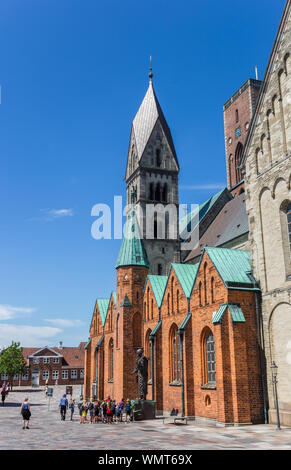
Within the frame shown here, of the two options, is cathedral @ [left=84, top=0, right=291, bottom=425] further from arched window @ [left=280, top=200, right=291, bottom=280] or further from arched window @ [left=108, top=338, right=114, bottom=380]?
arched window @ [left=108, top=338, right=114, bottom=380]

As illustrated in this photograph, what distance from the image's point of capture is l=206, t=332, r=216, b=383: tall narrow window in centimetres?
2541

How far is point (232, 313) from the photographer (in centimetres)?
2338

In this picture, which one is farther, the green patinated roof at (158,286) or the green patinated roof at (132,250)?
the green patinated roof at (132,250)

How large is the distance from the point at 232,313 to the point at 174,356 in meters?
8.84

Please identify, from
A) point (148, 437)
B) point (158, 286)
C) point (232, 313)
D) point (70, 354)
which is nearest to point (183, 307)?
point (232, 313)

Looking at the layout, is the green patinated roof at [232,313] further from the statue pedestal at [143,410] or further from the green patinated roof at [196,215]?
the green patinated roof at [196,215]

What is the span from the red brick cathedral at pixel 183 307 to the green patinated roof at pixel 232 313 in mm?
67

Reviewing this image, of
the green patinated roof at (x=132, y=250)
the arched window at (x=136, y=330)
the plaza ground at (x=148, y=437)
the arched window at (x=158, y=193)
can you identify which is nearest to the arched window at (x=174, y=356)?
the plaza ground at (x=148, y=437)

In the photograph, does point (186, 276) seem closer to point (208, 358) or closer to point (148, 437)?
point (208, 358)

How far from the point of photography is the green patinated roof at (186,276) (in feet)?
97.6

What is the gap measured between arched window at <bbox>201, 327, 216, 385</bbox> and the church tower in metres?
18.1
